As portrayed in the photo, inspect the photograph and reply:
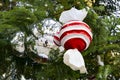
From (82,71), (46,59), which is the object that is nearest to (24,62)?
(46,59)

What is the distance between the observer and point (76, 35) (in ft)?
2.96

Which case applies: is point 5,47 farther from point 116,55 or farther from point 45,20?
point 116,55

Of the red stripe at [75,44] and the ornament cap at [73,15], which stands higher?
the ornament cap at [73,15]

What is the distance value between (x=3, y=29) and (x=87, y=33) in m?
0.22

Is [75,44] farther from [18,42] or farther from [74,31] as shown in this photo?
[18,42]

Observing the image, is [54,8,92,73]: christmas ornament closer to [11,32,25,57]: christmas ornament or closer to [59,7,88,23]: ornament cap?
[59,7,88,23]: ornament cap

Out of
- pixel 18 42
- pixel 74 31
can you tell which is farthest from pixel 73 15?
pixel 18 42

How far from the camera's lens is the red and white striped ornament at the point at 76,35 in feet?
2.93

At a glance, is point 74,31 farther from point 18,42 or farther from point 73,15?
point 18,42

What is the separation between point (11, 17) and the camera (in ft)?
2.97

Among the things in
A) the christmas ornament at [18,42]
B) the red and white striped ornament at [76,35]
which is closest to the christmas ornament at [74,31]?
the red and white striped ornament at [76,35]

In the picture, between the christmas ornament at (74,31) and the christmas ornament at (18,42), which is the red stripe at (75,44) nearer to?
the christmas ornament at (74,31)

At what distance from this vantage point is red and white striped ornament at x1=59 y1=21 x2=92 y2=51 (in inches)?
35.2

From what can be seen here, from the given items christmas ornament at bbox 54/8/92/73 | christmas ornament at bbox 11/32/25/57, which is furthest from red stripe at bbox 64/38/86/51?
christmas ornament at bbox 11/32/25/57
